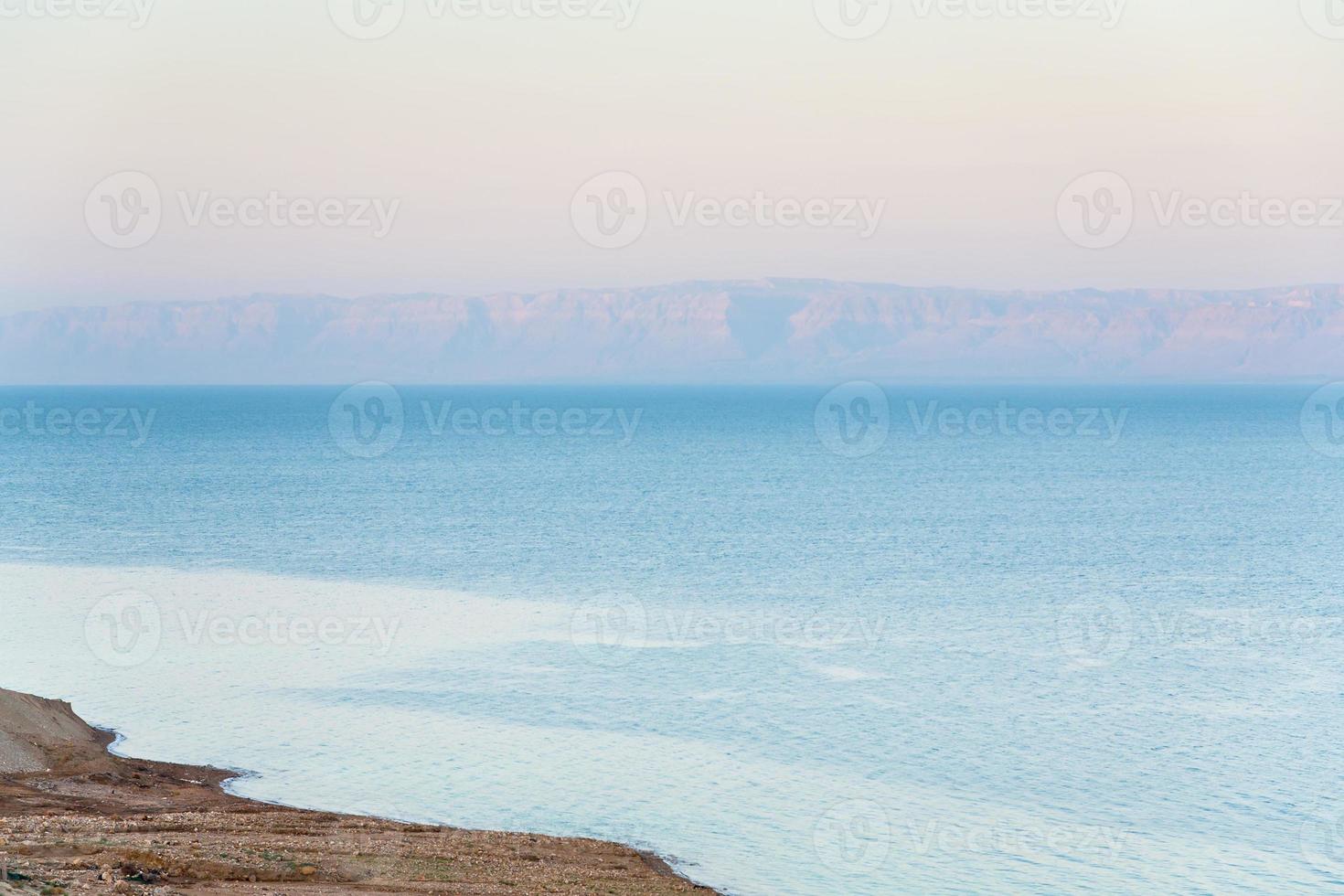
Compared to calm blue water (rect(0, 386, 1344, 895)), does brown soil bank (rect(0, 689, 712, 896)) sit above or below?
below

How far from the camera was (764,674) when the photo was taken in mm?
38844

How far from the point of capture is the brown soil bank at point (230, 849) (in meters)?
19.4

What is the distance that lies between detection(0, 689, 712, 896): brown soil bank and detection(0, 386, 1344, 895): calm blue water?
1.65 m

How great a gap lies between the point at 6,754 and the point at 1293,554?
58839 mm

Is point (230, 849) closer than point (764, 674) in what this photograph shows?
Yes

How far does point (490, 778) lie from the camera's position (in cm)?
2917

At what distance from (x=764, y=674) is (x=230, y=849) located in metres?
19.9

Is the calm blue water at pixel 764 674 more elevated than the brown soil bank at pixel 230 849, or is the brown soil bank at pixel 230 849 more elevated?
the calm blue water at pixel 764 674

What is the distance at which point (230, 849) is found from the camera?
21422 millimetres

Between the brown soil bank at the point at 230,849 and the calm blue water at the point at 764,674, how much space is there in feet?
5.42

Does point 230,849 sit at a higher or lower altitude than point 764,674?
lower

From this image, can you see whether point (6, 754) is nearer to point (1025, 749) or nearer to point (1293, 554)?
point (1025, 749)

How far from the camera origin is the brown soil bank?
19391 mm

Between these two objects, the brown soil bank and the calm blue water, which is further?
the calm blue water
